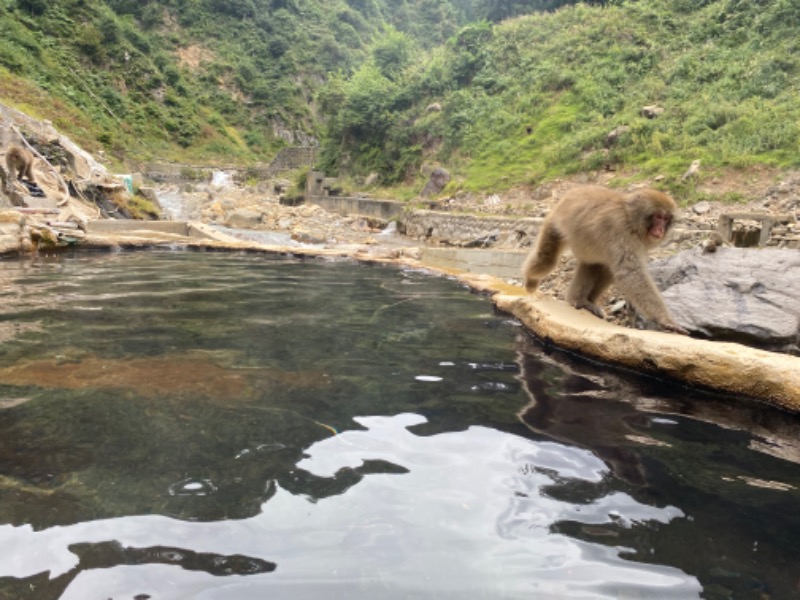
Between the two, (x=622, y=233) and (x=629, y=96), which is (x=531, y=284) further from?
(x=629, y=96)

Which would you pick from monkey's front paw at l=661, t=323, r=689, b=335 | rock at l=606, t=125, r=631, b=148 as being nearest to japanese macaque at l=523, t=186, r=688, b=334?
monkey's front paw at l=661, t=323, r=689, b=335

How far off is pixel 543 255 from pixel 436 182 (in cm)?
1567

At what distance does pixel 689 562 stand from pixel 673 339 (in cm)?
176

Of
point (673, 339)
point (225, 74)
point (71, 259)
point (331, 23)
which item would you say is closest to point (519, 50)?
point (71, 259)

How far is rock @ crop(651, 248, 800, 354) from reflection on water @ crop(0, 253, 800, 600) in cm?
70

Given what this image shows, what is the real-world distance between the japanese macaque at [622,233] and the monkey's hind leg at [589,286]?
Answer: 0.02 m

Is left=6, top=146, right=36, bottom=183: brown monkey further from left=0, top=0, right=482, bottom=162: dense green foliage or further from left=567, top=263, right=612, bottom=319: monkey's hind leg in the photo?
left=0, top=0, right=482, bottom=162: dense green foliage

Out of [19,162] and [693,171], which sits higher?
[693,171]

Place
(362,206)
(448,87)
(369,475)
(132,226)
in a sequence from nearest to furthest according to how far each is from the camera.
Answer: (369,475), (132,226), (362,206), (448,87)

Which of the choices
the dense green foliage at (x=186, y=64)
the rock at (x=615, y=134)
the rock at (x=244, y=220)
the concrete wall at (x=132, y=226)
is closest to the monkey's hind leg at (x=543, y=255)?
the concrete wall at (x=132, y=226)

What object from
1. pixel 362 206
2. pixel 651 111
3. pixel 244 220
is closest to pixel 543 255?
pixel 651 111

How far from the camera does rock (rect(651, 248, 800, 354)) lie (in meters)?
3.04

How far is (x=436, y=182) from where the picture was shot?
19.4 m

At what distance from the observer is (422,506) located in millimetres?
1558
